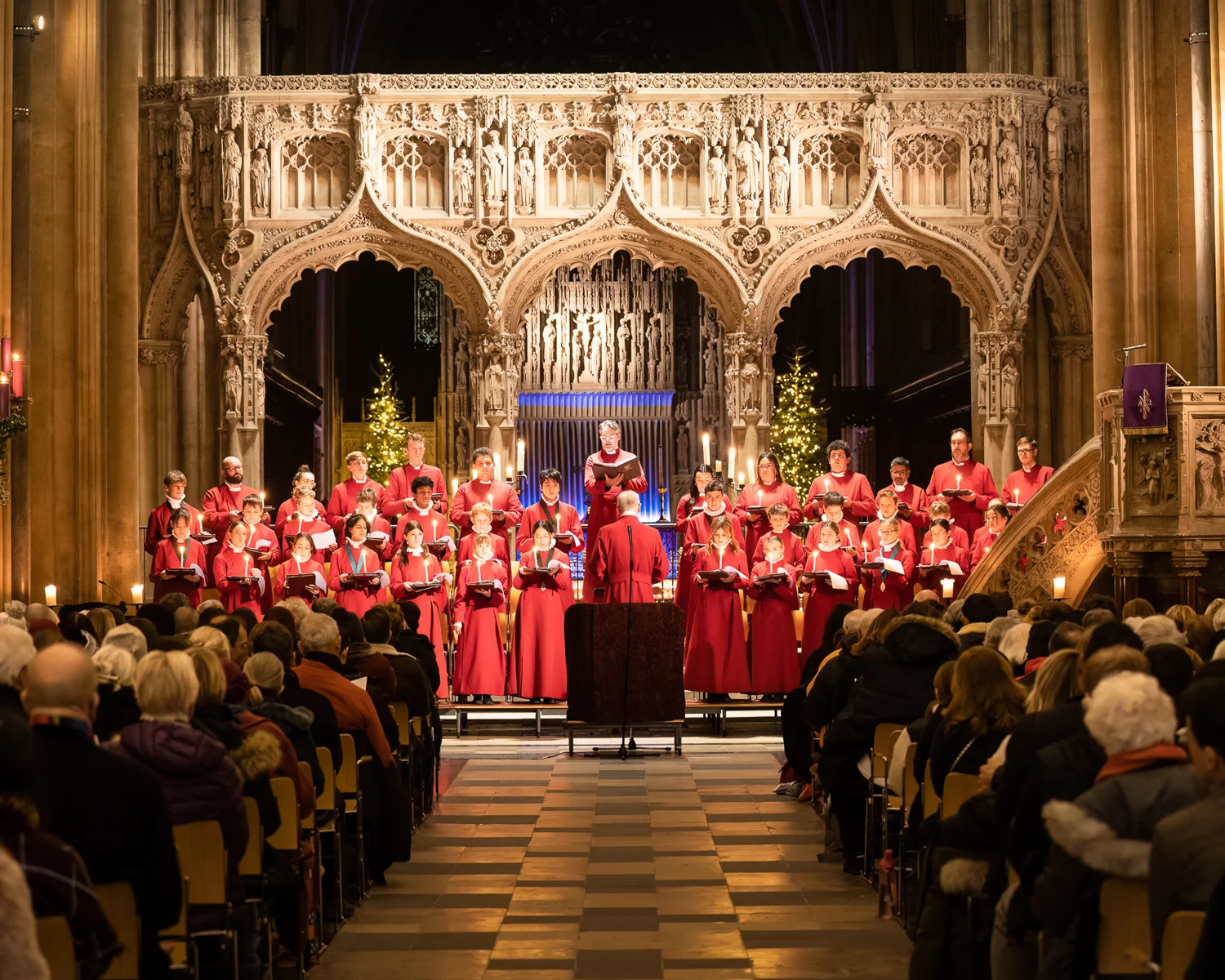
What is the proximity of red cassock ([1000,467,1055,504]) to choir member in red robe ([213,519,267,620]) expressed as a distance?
688cm

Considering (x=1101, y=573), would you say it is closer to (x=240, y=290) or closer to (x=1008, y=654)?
(x=1008, y=654)

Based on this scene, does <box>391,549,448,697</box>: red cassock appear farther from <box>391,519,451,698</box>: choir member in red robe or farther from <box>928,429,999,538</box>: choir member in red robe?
<box>928,429,999,538</box>: choir member in red robe

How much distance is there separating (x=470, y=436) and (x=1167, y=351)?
45.0 ft

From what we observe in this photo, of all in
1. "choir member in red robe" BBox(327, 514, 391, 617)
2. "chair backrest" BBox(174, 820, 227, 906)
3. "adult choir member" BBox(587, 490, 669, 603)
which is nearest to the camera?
"chair backrest" BBox(174, 820, 227, 906)

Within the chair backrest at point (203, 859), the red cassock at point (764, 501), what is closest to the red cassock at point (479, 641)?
the red cassock at point (764, 501)

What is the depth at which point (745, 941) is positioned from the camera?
6.73 metres

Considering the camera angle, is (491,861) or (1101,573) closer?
A: (491,861)

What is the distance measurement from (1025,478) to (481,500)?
16.7 feet

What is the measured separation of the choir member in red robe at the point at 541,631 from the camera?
14.4 m

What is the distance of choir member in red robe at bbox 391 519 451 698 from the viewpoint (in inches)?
578

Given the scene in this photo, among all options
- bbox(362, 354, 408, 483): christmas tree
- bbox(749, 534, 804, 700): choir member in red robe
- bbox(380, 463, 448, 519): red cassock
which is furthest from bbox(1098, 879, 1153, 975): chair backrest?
bbox(362, 354, 408, 483): christmas tree

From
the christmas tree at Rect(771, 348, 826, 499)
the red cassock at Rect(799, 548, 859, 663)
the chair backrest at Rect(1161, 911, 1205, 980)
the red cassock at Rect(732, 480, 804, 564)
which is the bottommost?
the chair backrest at Rect(1161, 911, 1205, 980)

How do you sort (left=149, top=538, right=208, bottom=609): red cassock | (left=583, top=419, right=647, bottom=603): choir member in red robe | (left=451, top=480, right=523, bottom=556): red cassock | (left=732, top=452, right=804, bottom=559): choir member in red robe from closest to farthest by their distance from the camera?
(left=149, top=538, right=208, bottom=609): red cassock, (left=583, top=419, right=647, bottom=603): choir member in red robe, (left=732, top=452, right=804, bottom=559): choir member in red robe, (left=451, top=480, right=523, bottom=556): red cassock

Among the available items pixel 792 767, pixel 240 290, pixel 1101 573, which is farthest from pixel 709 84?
pixel 792 767
